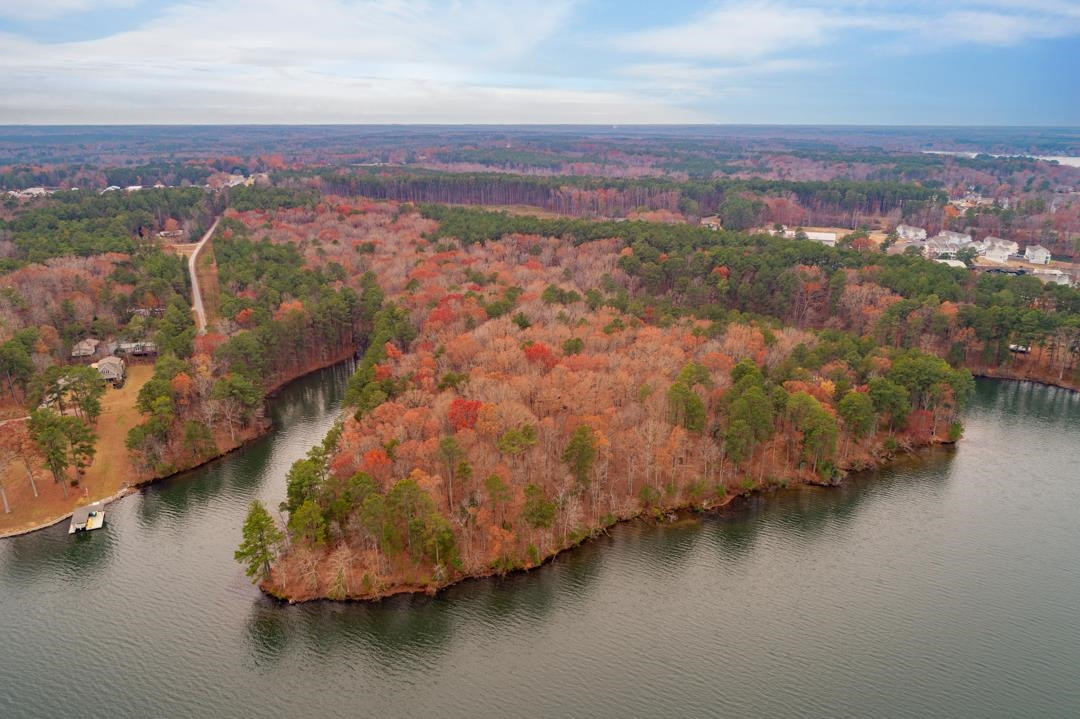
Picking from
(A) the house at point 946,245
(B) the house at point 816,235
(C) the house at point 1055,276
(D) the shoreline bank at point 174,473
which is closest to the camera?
(D) the shoreline bank at point 174,473

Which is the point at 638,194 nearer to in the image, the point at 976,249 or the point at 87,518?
the point at 976,249

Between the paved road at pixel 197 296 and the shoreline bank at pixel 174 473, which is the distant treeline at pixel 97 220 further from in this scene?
the shoreline bank at pixel 174 473

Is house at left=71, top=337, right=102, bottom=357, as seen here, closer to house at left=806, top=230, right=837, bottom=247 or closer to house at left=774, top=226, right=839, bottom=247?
house at left=774, top=226, right=839, bottom=247

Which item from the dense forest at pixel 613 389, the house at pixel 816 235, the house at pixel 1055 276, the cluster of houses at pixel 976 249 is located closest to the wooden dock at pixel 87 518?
the dense forest at pixel 613 389

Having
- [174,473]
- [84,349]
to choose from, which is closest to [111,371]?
[84,349]

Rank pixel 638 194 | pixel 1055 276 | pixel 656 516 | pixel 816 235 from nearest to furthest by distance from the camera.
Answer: pixel 656 516, pixel 1055 276, pixel 816 235, pixel 638 194

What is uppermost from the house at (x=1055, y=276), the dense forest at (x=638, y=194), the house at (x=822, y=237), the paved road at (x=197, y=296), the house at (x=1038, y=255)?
the dense forest at (x=638, y=194)

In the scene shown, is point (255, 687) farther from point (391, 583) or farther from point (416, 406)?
point (416, 406)
